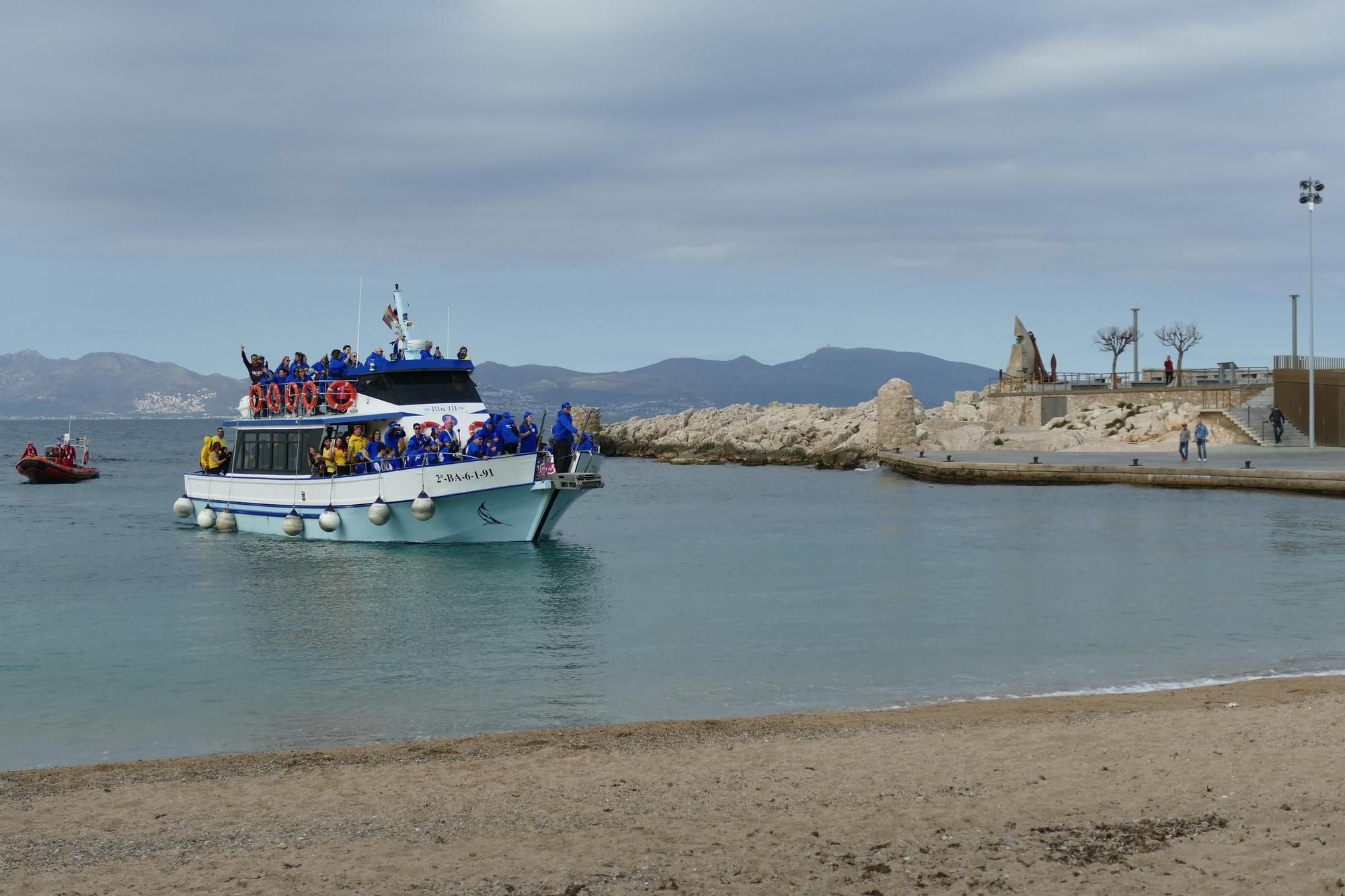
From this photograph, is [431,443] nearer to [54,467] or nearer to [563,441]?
[563,441]

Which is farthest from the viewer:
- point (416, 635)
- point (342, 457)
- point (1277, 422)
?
point (1277, 422)

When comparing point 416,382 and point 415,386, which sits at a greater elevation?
point 416,382

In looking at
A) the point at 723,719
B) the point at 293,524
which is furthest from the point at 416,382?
the point at 723,719

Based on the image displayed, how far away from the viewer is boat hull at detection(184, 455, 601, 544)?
93.2 feet

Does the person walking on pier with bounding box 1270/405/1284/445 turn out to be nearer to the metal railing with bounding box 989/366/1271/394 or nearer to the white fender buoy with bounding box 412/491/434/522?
the metal railing with bounding box 989/366/1271/394

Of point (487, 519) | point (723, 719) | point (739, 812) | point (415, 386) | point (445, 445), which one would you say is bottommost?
point (723, 719)

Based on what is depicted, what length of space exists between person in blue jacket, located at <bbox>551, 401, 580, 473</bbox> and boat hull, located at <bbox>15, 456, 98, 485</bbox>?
45.0 metres

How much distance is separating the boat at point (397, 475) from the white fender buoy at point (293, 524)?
0.02 metres

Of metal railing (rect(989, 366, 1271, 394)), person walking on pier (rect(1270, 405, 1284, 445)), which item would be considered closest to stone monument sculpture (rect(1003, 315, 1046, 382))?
metal railing (rect(989, 366, 1271, 394))

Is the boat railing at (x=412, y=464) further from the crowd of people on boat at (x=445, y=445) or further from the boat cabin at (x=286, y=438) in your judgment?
the boat cabin at (x=286, y=438)

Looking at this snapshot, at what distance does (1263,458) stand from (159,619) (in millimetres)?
38811

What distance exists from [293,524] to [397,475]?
3821 mm

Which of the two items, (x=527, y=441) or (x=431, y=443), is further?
(x=431, y=443)

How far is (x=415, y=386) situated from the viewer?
99.5ft
